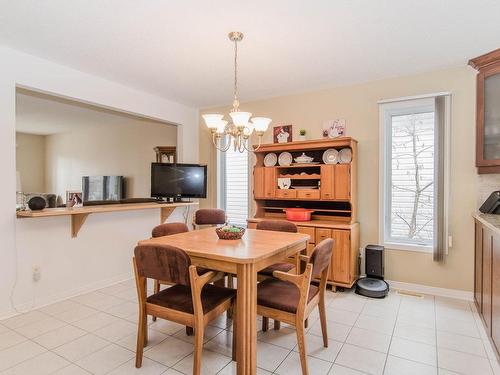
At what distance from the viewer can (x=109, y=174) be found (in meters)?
6.51

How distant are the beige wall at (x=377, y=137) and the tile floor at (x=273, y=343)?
0.42 metres

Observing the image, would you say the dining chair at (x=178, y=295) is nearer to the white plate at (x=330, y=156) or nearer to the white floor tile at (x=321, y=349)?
the white floor tile at (x=321, y=349)

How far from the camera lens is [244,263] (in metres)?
1.79

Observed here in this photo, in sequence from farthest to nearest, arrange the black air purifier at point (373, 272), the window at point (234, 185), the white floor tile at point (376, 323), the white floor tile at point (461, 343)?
the window at point (234, 185)
the black air purifier at point (373, 272)
the white floor tile at point (376, 323)
the white floor tile at point (461, 343)

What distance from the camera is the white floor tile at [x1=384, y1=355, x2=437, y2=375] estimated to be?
1.96m

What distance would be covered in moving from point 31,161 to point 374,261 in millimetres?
8664

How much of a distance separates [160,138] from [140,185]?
3.46 feet

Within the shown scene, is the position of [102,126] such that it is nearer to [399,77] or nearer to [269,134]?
[269,134]

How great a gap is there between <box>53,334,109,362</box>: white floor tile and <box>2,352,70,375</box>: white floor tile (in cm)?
5

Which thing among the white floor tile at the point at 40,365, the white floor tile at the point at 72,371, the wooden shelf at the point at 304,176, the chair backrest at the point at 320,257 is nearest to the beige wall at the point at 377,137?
the wooden shelf at the point at 304,176

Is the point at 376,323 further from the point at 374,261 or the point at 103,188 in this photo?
the point at 103,188

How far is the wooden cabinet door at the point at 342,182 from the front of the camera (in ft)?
11.4

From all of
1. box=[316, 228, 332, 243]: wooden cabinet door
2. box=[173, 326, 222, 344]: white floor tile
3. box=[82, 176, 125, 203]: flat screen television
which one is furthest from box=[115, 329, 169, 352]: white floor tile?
box=[82, 176, 125, 203]: flat screen television

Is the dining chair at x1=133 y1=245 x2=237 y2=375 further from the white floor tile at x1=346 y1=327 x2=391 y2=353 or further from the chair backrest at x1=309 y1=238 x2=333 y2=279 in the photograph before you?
the white floor tile at x1=346 y1=327 x2=391 y2=353
